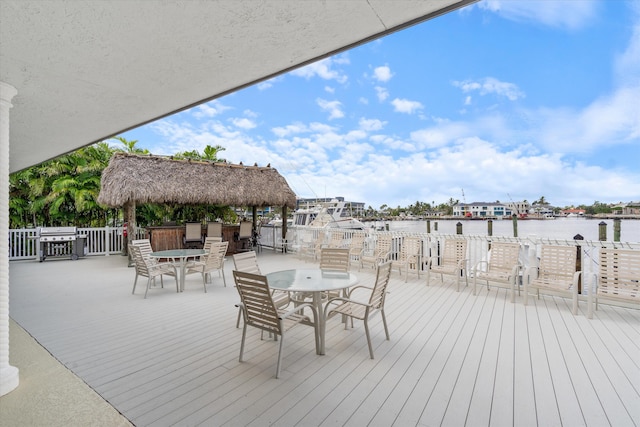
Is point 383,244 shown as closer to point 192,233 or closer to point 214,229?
point 214,229

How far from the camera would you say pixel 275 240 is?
12.3 metres

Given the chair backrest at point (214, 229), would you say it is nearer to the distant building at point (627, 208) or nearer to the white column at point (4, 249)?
the white column at point (4, 249)

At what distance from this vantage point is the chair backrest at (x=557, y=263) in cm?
485

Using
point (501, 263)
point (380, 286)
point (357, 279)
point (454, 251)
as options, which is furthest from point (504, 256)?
point (380, 286)

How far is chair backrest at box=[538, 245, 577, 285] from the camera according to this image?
4.85 metres

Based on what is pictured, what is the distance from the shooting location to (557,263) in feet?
16.3

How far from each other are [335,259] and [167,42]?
3471 millimetres

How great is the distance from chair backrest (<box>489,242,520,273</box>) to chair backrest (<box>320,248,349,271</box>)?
2.92 metres

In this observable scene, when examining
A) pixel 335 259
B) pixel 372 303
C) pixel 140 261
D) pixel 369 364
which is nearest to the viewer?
pixel 369 364

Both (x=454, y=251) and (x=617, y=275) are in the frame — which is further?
(x=454, y=251)

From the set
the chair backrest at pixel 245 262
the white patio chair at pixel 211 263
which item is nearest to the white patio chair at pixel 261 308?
the chair backrest at pixel 245 262

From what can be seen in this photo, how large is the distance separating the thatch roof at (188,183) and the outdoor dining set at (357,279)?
399 cm

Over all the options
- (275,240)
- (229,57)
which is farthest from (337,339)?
(275,240)

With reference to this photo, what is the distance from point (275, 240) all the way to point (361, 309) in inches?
362
